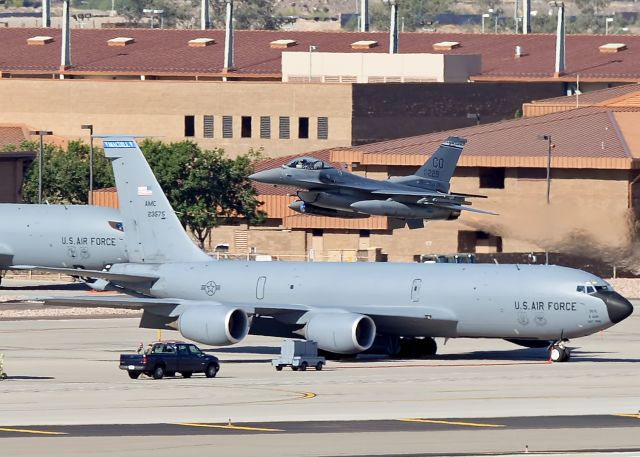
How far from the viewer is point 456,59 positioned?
174m

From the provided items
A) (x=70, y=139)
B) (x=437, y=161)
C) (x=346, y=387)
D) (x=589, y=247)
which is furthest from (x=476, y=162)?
(x=346, y=387)

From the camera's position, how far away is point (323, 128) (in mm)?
152375

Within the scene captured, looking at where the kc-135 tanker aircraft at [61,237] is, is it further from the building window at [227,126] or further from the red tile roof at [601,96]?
the building window at [227,126]

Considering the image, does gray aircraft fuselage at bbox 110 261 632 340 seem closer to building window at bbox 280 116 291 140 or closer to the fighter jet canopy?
the fighter jet canopy

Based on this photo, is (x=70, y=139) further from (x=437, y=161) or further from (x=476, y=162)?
(x=437, y=161)

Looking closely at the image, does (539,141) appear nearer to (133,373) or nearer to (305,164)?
(305,164)

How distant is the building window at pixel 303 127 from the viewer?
15388cm

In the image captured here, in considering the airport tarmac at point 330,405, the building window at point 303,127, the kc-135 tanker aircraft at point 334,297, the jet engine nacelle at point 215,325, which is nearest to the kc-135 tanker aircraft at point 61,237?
the airport tarmac at point 330,405

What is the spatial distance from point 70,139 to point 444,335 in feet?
322

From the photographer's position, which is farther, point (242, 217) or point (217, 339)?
point (242, 217)

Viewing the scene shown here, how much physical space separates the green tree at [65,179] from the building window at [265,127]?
2258 centimetres

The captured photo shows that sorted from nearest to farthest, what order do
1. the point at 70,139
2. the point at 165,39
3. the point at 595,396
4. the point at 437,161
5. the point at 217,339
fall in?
the point at 595,396
the point at 217,339
the point at 437,161
the point at 70,139
the point at 165,39

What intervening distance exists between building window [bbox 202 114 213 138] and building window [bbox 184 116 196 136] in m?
0.91

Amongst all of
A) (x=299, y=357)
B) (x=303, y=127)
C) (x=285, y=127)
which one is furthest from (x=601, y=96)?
(x=299, y=357)
